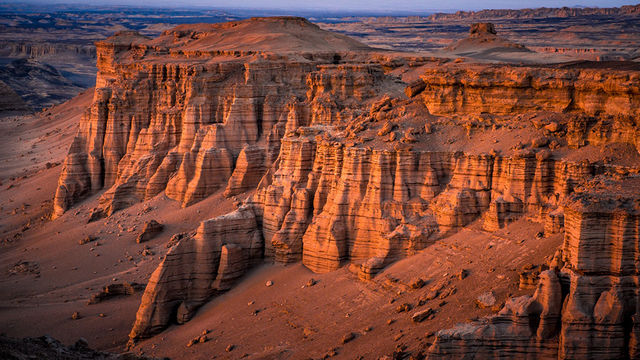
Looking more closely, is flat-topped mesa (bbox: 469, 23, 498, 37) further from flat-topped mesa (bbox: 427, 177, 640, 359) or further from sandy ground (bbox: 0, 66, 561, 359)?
flat-topped mesa (bbox: 427, 177, 640, 359)

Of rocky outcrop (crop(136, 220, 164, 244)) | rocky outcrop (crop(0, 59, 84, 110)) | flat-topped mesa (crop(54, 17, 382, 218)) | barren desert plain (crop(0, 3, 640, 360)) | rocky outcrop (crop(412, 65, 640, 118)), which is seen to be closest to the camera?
barren desert plain (crop(0, 3, 640, 360))

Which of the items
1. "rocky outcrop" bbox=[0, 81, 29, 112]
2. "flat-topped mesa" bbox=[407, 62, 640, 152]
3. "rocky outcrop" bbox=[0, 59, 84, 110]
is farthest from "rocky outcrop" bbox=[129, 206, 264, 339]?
"rocky outcrop" bbox=[0, 59, 84, 110]

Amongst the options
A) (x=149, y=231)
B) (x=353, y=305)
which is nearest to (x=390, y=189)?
(x=353, y=305)

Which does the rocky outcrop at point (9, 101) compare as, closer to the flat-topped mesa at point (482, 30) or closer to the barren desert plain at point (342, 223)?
the barren desert plain at point (342, 223)

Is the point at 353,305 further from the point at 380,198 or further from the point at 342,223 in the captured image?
the point at 380,198

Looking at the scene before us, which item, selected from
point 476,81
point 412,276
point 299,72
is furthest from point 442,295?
point 299,72

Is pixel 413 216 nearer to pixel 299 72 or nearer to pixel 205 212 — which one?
pixel 205 212
